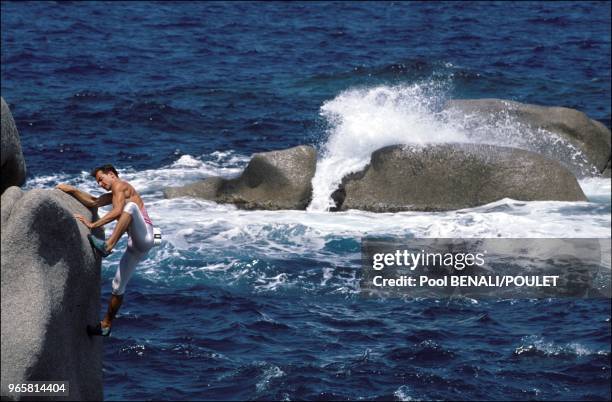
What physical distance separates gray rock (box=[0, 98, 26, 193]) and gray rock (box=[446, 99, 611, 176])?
22.2 metres

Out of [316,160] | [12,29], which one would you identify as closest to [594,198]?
[316,160]

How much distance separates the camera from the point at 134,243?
1552 centimetres

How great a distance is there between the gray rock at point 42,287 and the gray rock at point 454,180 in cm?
1681

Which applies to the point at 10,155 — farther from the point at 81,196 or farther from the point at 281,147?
the point at 281,147

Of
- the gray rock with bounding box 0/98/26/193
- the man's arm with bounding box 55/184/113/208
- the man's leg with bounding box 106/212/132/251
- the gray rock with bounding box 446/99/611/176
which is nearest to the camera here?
the gray rock with bounding box 0/98/26/193

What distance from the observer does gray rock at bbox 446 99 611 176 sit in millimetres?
34438

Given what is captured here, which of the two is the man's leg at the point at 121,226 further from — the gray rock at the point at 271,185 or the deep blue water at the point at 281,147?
the gray rock at the point at 271,185

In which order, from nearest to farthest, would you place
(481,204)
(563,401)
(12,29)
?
1. (563,401)
2. (481,204)
3. (12,29)

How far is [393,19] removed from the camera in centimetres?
5831

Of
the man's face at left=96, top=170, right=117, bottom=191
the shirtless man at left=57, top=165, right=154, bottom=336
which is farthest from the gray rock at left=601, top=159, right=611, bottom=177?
the man's face at left=96, top=170, right=117, bottom=191

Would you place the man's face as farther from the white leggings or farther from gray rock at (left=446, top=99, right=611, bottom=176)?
gray rock at (left=446, top=99, right=611, bottom=176)

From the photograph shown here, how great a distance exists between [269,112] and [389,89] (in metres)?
5.42

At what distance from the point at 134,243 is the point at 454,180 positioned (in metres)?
16.4

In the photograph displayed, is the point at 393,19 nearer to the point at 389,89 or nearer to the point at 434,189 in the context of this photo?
the point at 389,89
